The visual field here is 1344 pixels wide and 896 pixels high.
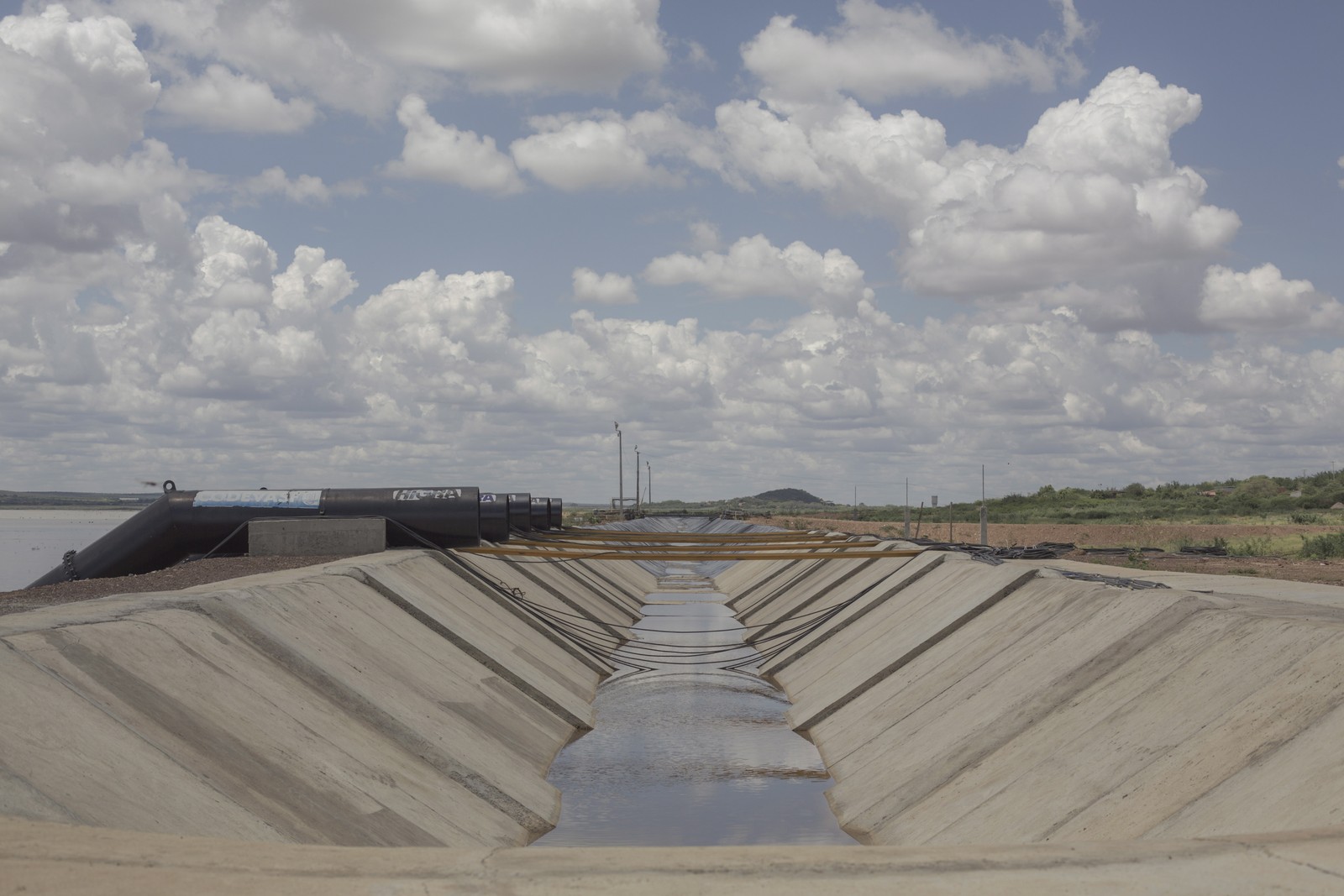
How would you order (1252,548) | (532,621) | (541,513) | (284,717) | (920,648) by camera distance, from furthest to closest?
1. (541,513)
2. (1252,548)
3. (532,621)
4. (920,648)
5. (284,717)

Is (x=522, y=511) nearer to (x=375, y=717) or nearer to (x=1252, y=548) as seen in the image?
(x=1252, y=548)

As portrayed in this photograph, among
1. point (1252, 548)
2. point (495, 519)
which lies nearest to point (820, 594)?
point (495, 519)

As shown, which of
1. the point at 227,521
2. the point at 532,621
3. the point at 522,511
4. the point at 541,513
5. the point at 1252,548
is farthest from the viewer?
the point at 541,513

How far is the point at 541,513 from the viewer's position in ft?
171

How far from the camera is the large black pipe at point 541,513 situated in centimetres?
5078

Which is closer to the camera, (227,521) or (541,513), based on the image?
(227,521)

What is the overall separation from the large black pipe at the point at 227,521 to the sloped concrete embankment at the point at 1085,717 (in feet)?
35.3

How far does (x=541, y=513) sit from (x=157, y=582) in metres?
33.3

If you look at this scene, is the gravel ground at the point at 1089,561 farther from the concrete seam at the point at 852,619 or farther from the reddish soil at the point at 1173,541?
the concrete seam at the point at 852,619

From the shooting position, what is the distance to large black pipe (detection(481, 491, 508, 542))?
34375 millimetres

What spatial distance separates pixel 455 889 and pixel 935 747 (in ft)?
29.3

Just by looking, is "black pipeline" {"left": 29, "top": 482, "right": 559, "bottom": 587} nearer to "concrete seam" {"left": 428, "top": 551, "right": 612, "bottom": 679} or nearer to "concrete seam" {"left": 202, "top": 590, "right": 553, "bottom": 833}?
"concrete seam" {"left": 428, "top": 551, "right": 612, "bottom": 679}

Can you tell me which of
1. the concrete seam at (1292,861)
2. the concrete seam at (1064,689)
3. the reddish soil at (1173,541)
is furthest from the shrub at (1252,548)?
the concrete seam at (1292,861)

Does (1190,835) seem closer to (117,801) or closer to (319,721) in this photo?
(117,801)
